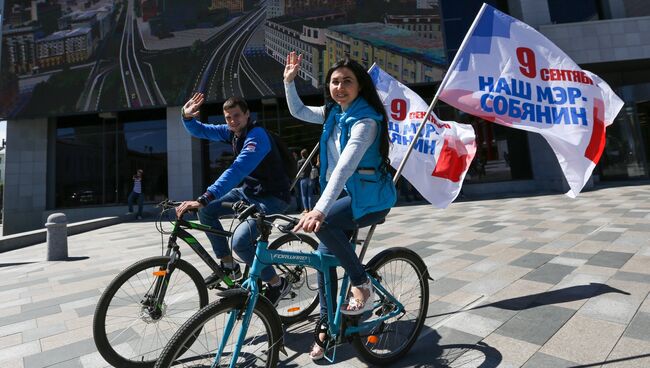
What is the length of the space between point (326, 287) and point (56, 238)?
725cm

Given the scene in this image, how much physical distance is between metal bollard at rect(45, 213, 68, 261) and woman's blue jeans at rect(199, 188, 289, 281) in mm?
5965

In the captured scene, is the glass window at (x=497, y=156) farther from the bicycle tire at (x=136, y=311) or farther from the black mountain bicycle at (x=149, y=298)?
the bicycle tire at (x=136, y=311)

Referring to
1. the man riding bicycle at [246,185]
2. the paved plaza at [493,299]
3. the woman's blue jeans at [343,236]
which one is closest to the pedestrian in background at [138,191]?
the paved plaza at [493,299]

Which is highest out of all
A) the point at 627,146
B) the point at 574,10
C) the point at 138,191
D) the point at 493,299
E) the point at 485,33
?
the point at 574,10

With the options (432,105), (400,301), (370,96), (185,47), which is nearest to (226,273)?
(400,301)

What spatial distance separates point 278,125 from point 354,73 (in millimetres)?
14835

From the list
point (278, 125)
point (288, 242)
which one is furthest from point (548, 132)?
point (278, 125)

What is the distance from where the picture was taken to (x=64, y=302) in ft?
13.4

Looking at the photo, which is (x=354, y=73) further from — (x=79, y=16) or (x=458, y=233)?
(x=79, y=16)

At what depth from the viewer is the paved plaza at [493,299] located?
2408 mm

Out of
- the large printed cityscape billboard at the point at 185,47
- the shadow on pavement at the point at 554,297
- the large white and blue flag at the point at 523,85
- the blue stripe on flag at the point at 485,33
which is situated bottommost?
the shadow on pavement at the point at 554,297

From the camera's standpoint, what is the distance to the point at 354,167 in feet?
6.25

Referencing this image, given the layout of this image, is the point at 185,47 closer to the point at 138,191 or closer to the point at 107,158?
the point at 107,158

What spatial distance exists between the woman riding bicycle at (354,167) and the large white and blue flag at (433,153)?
98 centimetres
